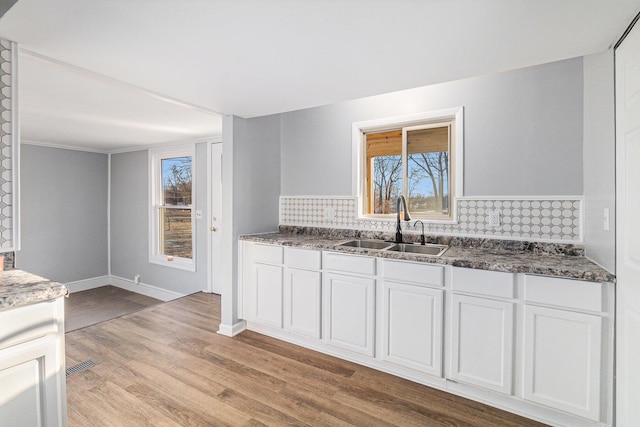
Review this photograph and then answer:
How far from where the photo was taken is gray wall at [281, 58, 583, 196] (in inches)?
84.5

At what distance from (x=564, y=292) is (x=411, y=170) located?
153cm

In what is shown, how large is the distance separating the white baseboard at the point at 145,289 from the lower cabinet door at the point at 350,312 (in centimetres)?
315

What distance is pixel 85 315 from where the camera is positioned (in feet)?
13.9

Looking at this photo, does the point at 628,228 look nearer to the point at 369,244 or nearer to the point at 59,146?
the point at 369,244

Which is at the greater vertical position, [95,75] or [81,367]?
[95,75]

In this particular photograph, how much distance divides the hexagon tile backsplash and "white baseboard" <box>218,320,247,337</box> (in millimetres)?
1357

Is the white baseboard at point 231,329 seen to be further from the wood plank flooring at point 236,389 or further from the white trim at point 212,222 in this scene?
the white trim at point 212,222

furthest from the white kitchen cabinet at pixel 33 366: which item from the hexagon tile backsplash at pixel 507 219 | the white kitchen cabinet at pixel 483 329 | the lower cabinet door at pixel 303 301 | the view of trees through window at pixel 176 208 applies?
the view of trees through window at pixel 176 208

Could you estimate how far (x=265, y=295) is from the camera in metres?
2.88

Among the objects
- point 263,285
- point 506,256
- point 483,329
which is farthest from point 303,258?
point 506,256

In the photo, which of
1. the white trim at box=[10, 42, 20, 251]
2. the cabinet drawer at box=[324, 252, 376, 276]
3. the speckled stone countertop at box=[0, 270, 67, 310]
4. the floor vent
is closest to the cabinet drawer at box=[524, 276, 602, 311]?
the cabinet drawer at box=[324, 252, 376, 276]

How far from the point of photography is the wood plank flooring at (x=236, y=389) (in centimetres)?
184

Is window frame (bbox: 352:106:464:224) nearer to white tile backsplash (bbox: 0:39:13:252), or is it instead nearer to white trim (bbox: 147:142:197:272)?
white tile backsplash (bbox: 0:39:13:252)

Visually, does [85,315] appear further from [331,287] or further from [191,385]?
[331,287]
